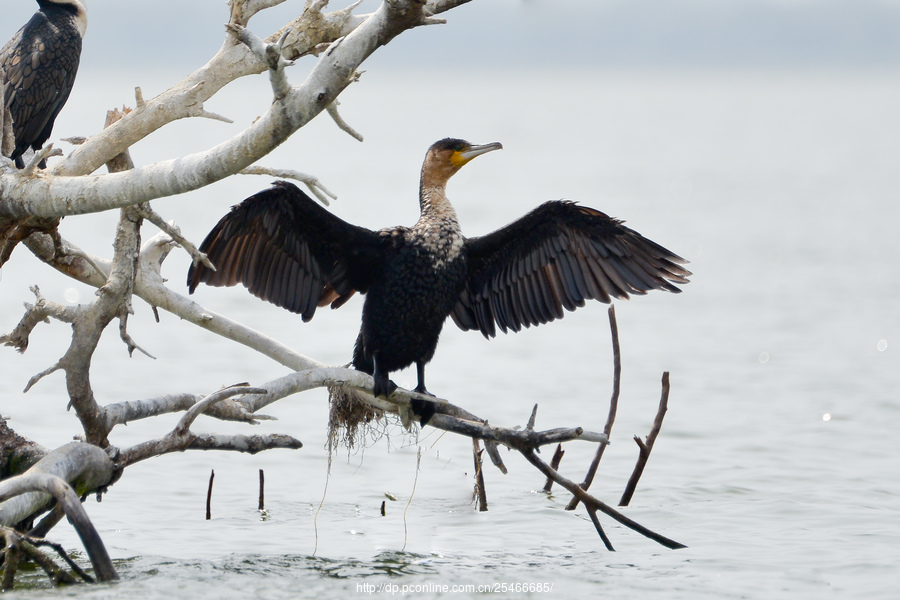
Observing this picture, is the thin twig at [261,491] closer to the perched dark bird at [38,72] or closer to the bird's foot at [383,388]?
the bird's foot at [383,388]

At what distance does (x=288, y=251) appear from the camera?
5191 millimetres

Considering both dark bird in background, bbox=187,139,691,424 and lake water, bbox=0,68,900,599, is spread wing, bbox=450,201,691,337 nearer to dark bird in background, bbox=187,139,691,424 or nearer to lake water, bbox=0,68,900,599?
dark bird in background, bbox=187,139,691,424

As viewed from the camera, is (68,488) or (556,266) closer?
(68,488)

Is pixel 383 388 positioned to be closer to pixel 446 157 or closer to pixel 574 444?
pixel 446 157

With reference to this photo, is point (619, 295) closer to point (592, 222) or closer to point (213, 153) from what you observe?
point (592, 222)

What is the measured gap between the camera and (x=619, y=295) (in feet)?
17.2

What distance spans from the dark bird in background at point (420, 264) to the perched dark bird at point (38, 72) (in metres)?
1.22

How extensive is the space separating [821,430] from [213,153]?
6982 millimetres

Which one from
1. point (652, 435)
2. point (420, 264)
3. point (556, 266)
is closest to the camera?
point (420, 264)

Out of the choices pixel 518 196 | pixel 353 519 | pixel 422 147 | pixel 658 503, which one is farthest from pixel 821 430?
pixel 422 147

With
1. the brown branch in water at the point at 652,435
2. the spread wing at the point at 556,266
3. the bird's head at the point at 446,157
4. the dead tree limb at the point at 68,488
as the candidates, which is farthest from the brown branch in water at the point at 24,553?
the brown branch in water at the point at 652,435

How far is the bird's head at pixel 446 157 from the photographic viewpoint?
18.1 ft

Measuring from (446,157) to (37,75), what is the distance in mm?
2063

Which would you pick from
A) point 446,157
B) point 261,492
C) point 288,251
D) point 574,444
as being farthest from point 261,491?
point 574,444
